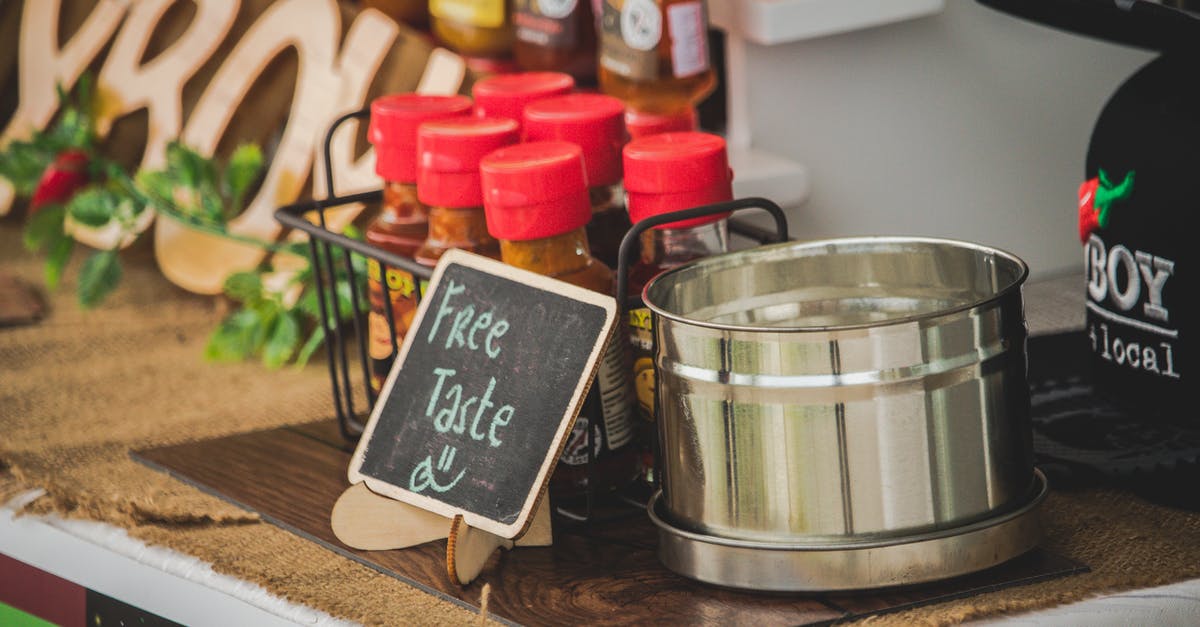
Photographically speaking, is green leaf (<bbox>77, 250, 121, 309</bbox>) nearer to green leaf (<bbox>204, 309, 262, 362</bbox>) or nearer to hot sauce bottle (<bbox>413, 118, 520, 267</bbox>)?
green leaf (<bbox>204, 309, 262, 362</bbox>)

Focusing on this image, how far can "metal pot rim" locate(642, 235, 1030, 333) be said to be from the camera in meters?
0.62

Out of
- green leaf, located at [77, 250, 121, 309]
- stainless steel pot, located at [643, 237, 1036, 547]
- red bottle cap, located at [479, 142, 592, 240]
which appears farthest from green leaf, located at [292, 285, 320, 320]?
stainless steel pot, located at [643, 237, 1036, 547]

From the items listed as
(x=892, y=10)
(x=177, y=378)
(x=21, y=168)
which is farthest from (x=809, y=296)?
(x=21, y=168)

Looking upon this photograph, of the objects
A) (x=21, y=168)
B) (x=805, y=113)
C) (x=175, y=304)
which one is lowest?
(x=175, y=304)

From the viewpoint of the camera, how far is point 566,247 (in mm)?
789

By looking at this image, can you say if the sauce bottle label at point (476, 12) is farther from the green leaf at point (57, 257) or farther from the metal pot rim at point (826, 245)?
the metal pot rim at point (826, 245)

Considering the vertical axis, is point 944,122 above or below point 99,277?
above

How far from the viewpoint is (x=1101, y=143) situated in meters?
0.85

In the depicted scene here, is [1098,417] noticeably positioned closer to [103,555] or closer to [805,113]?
[805,113]

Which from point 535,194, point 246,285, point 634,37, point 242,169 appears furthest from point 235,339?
point 535,194

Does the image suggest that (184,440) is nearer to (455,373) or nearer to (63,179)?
(455,373)

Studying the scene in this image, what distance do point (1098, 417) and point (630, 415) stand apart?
0.28m

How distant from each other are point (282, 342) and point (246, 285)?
7 centimetres

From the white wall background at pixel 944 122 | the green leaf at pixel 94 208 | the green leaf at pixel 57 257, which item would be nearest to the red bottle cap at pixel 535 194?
the white wall background at pixel 944 122
